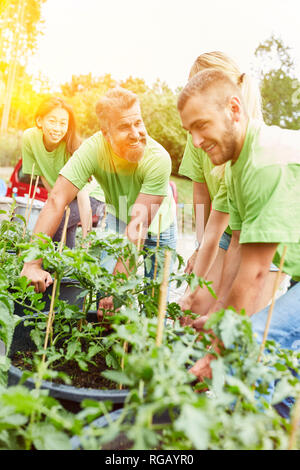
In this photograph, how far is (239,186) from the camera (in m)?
1.50

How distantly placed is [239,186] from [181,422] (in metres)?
0.96

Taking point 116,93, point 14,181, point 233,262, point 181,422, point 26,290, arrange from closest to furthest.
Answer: point 181,422
point 26,290
point 233,262
point 116,93
point 14,181

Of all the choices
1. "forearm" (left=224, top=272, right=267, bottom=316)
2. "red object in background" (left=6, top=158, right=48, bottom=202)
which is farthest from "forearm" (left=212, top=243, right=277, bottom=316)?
"red object in background" (left=6, top=158, right=48, bottom=202)

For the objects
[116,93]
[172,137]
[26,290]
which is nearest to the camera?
[26,290]

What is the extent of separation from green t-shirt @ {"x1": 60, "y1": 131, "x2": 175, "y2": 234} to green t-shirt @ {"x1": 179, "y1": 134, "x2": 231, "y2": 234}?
4.7 inches

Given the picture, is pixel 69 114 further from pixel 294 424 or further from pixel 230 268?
pixel 294 424

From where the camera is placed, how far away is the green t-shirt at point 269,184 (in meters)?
1.30

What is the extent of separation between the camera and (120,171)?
249cm

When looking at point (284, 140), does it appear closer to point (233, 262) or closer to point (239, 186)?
point (239, 186)

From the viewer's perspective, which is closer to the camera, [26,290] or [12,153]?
[26,290]

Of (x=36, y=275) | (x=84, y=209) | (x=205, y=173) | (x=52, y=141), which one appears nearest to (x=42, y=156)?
(x=52, y=141)

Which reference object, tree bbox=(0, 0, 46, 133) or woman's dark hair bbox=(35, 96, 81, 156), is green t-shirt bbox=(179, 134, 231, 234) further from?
tree bbox=(0, 0, 46, 133)

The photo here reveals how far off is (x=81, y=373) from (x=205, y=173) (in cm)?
123

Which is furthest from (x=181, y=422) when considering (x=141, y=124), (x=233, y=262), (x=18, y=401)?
(x=141, y=124)
